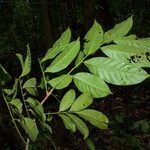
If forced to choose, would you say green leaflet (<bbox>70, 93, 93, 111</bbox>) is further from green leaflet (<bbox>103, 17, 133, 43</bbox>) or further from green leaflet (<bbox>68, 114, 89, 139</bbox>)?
green leaflet (<bbox>103, 17, 133, 43</bbox>)

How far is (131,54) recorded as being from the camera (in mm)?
664

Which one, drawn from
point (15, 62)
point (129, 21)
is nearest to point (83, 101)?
point (129, 21)

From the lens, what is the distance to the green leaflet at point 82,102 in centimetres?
73

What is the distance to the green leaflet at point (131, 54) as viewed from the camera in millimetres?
658

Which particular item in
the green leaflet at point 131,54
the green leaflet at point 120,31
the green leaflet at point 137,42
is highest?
the green leaflet at point 120,31

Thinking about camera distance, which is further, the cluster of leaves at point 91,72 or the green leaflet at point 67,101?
the green leaflet at point 67,101

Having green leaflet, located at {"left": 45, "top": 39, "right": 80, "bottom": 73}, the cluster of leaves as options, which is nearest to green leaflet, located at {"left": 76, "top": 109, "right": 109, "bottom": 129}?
the cluster of leaves

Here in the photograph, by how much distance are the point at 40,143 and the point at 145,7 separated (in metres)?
5.92

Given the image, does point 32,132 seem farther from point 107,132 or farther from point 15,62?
point 15,62

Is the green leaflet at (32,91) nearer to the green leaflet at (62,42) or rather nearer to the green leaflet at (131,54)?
the green leaflet at (62,42)

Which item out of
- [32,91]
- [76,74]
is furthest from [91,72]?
[32,91]

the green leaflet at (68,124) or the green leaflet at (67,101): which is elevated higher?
the green leaflet at (67,101)

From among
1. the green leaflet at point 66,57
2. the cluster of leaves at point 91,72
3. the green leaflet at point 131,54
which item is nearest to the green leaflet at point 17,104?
the cluster of leaves at point 91,72

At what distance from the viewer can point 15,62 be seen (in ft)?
29.4
